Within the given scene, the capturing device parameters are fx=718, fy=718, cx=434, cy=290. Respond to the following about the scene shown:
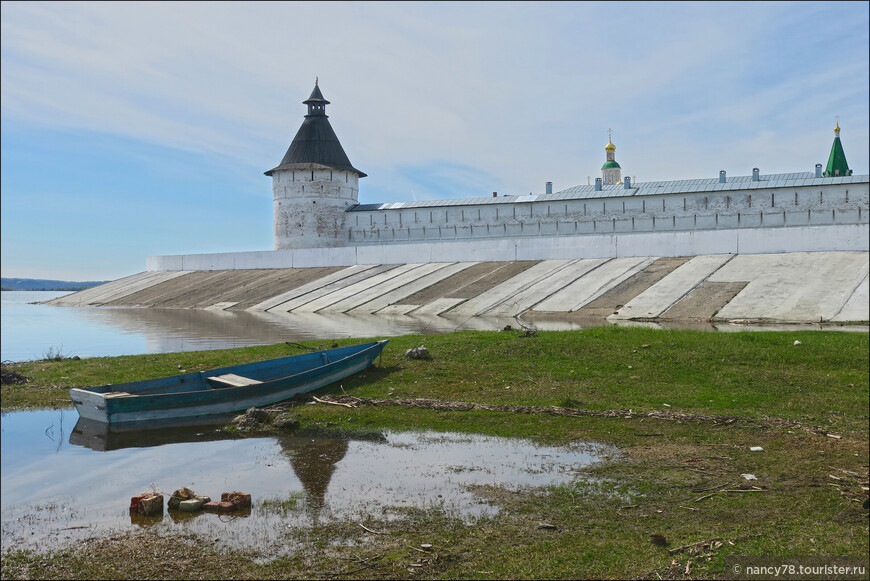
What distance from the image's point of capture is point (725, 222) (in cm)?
4041

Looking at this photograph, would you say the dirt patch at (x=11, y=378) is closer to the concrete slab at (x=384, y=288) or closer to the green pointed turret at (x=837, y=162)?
the concrete slab at (x=384, y=288)

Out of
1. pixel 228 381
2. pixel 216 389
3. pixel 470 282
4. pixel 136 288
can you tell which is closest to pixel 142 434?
pixel 216 389

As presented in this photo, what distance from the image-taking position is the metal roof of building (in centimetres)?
3884

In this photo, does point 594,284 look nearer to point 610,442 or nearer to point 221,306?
point 221,306

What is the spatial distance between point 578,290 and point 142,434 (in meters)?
21.9

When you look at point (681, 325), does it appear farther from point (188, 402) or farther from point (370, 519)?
point (370, 519)

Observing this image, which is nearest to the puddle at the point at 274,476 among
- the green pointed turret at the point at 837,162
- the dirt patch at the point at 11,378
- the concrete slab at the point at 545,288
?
the dirt patch at the point at 11,378

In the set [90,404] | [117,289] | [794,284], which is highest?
[117,289]

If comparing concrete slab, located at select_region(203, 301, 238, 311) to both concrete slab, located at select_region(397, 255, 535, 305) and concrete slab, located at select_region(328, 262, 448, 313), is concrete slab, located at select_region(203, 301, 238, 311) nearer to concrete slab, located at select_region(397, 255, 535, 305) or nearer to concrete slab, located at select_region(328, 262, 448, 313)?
concrete slab, located at select_region(328, 262, 448, 313)

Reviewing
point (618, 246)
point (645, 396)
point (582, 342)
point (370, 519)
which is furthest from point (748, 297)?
point (370, 519)

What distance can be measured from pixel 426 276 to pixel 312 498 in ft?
98.5

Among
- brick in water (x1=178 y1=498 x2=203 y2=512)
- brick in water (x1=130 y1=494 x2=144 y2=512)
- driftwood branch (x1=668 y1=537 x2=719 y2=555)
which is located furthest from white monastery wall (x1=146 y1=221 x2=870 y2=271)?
brick in water (x1=130 y1=494 x2=144 y2=512)

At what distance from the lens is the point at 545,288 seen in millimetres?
29750

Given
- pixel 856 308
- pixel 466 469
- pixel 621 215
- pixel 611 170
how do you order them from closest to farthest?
pixel 466 469 < pixel 856 308 < pixel 621 215 < pixel 611 170
